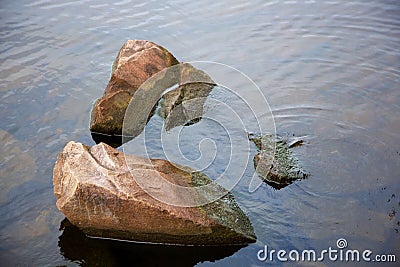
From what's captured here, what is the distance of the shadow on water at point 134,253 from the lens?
5.85m

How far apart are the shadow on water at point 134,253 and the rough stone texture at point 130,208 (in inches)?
3.6

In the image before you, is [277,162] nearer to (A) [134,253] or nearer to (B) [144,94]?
(A) [134,253]

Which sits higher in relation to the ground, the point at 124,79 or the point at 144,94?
the point at 124,79

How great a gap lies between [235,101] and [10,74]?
4814 millimetres

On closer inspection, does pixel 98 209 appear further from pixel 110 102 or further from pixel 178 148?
pixel 110 102

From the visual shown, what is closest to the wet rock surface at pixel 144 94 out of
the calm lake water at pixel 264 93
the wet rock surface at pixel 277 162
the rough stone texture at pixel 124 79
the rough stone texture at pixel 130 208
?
the rough stone texture at pixel 124 79

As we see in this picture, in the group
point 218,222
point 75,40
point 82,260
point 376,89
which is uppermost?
point 75,40

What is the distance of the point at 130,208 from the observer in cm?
568

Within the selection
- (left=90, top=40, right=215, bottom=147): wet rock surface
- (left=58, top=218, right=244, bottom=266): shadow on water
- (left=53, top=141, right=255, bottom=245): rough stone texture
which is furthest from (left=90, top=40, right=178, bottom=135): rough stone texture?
(left=58, top=218, right=244, bottom=266): shadow on water

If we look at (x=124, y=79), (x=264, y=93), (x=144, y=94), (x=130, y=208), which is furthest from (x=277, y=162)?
(x=124, y=79)

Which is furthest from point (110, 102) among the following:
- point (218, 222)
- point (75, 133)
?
point (218, 222)

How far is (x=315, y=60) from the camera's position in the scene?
33.9ft

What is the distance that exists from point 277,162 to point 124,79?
3.23 metres

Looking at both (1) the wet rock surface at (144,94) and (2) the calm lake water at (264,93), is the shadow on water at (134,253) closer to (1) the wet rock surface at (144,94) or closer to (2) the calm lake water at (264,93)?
(2) the calm lake water at (264,93)
